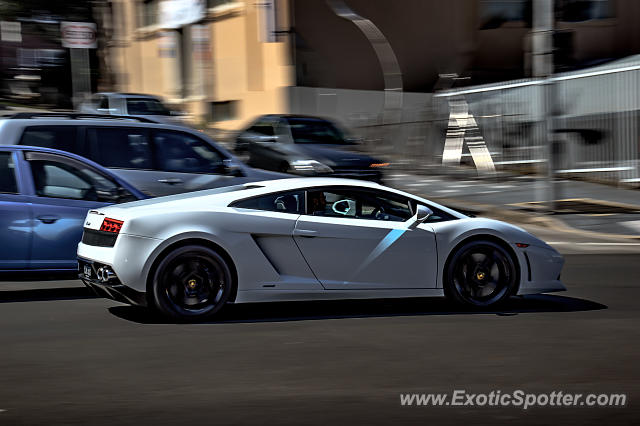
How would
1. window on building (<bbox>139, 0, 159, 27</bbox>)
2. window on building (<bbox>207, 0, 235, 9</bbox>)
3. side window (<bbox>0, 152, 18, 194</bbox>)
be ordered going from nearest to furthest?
side window (<bbox>0, 152, 18, 194</bbox>)
window on building (<bbox>207, 0, 235, 9</bbox>)
window on building (<bbox>139, 0, 159, 27</bbox>)

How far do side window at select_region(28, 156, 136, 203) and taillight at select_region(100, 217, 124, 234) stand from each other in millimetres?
1355

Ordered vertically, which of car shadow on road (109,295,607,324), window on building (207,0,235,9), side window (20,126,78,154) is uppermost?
window on building (207,0,235,9)

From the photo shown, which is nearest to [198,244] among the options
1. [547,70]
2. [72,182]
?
[72,182]

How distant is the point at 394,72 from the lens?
31.5 metres

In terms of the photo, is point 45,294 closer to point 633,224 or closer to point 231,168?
point 231,168

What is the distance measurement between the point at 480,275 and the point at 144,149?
5.04 metres

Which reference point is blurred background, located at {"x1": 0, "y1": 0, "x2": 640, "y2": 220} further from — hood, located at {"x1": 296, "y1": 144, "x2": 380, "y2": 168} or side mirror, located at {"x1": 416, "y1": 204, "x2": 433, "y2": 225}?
side mirror, located at {"x1": 416, "y1": 204, "x2": 433, "y2": 225}

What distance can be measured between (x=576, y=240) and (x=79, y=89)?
1502cm

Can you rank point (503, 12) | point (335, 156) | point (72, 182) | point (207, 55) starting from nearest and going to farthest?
point (72, 182) < point (335, 156) < point (207, 55) < point (503, 12)

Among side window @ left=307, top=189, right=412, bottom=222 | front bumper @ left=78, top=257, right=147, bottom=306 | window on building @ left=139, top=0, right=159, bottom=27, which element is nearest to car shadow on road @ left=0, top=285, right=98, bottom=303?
front bumper @ left=78, top=257, right=147, bottom=306

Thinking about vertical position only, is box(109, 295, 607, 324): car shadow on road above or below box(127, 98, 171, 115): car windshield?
below

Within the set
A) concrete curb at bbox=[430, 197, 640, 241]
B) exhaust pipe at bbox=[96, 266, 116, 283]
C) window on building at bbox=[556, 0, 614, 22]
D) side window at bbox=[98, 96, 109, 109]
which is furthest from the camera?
window on building at bbox=[556, 0, 614, 22]

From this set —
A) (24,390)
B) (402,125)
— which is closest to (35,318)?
(24,390)

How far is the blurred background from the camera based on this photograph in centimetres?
2184
